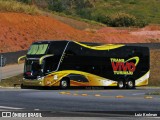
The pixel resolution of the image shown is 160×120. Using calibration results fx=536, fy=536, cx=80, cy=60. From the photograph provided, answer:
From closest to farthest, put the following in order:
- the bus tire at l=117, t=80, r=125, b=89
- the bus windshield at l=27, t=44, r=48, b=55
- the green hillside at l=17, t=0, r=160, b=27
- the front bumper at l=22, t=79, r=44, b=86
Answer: the bus windshield at l=27, t=44, r=48, b=55, the front bumper at l=22, t=79, r=44, b=86, the bus tire at l=117, t=80, r=125, b=89, the green hillside at l=17, t=0, r=160, b=27

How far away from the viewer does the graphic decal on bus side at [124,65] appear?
43.1 metres

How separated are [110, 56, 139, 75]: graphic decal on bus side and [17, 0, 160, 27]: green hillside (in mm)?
48327

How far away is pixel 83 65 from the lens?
133 feet

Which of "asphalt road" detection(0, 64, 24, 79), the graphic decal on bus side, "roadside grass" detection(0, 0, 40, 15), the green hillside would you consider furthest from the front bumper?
the green hillside

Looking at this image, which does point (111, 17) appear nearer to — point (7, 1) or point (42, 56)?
point (7, 1)

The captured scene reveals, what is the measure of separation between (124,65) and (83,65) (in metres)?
4.60

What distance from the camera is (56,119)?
644 inches

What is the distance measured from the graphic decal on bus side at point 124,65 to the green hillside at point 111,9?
4833 cm

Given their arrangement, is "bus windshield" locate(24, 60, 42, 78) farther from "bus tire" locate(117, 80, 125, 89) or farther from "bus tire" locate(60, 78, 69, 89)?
"bus tire" locate(117, 80, 125, 89)

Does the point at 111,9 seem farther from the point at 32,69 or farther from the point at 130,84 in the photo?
the point at 32,69

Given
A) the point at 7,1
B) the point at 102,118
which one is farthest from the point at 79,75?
the point at 7,1

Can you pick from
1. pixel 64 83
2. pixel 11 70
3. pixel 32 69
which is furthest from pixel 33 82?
pixel 11 70

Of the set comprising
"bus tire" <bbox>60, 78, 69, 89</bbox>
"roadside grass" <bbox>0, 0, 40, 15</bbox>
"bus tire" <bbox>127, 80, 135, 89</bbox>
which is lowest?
"bus tire" <bbox>127, 80, 135, 89</bbox>

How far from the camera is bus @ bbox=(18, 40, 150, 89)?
38625 mm
